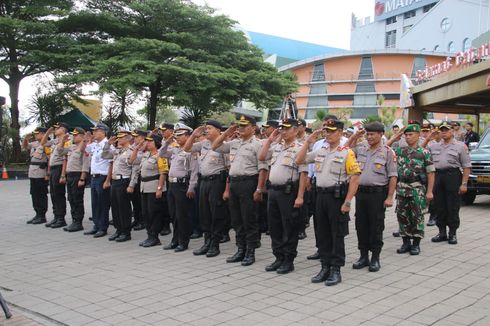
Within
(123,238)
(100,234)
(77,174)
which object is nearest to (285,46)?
(77,174)

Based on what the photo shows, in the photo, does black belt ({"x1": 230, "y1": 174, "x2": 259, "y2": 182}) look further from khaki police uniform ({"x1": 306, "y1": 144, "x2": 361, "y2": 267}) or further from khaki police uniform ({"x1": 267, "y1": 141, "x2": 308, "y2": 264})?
khaki police uniform ({"x1": 306, "y1": 144, "x2": 361, "y2": 267})

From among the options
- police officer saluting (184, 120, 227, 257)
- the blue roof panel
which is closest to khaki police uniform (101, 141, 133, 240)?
police officer saluting (184, 120, 227, 257)

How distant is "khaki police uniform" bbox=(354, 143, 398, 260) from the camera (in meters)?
6.07

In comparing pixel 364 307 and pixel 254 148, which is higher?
pixel 254 148

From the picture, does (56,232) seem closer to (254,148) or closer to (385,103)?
(254,148)

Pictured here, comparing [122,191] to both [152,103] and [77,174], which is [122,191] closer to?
[77,174]

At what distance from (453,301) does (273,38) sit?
3182 inches

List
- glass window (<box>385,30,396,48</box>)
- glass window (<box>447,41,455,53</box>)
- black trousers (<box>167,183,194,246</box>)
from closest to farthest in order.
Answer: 1. black trousers (<box>167,183,194,246</box>)
2. glass window (<box>447,41,455,53</box>)
3. glass window (<box>385,30,396,48</box>)

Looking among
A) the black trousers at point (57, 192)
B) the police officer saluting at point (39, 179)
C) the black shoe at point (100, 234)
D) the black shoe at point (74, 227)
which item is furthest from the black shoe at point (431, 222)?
the police officer saluting at point (39, 179)

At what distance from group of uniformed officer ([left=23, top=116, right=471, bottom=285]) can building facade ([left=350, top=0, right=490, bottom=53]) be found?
1917 inches

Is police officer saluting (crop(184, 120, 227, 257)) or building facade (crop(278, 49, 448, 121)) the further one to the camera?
building facade (crop(278, 49, 448, 121))

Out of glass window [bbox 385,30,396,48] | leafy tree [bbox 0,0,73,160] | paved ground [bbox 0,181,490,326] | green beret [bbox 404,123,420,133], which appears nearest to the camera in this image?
paved ground [bbox 0,181,490,326]

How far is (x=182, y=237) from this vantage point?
7441 millimetres

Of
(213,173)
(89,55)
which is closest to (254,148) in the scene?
(213,173)
